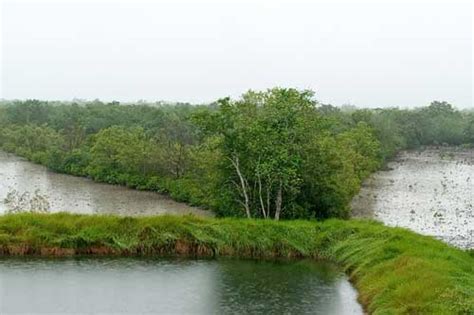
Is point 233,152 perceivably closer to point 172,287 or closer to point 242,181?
point 242,181

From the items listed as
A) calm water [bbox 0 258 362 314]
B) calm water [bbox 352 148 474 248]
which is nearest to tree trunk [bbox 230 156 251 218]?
calm water [bbox 0 258 362 314]

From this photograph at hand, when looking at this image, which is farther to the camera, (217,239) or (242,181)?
(242,181)

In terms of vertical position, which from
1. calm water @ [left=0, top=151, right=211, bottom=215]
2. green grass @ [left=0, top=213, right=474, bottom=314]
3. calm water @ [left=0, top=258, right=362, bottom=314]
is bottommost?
calm water @ [left=0, top=258, right=362, bottom=314]

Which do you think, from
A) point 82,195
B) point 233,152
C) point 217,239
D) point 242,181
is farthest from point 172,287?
point 82,195

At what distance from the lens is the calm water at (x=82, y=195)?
38.8 m

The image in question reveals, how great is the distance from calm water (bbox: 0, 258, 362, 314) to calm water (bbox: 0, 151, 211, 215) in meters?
14.6

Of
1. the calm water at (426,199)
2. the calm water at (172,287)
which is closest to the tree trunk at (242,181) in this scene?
the calm water at (172,287)

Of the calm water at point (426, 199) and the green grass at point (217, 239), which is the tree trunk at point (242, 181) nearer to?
the green grass at point (217, 239)

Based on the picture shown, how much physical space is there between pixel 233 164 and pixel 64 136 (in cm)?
4200

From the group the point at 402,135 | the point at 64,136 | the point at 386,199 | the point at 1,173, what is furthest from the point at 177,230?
the point at 402,135

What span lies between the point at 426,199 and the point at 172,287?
29.6m

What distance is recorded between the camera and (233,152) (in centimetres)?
2975

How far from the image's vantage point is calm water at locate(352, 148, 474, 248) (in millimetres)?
34969

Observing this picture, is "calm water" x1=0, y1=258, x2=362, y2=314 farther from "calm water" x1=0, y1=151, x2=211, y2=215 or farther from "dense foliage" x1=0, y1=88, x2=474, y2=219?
"calm water" x1=0, y1=151, x2=211, y2=215
